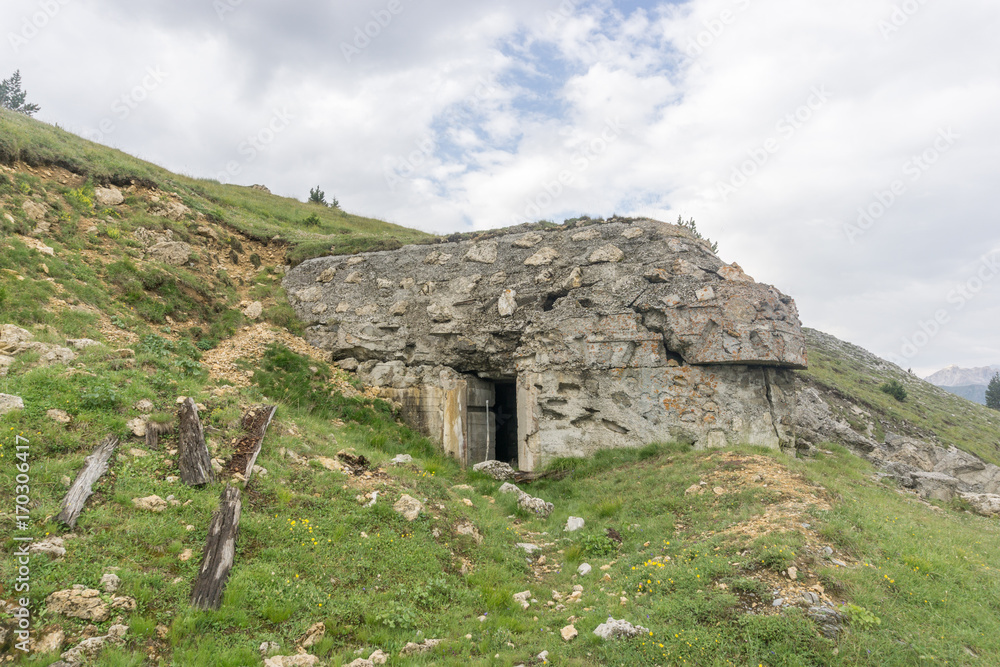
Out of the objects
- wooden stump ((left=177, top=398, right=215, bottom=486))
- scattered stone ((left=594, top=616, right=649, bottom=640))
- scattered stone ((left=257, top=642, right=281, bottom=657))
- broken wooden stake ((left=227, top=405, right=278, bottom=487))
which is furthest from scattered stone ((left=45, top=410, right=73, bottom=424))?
scattered stone ((left=594, top=616, right=649, bottom=640))

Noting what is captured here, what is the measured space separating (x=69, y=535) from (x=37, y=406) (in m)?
2.30

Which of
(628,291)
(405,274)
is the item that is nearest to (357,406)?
(405,274)

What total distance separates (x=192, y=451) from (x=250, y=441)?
97cm

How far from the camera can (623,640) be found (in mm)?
4949

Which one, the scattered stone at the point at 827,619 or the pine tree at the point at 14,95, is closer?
the scattered stone at the point at 827,619

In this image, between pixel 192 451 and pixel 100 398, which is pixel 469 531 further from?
pixel 100 398

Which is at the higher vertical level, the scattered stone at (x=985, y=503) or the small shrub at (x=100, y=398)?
A: the small shrub at (x=100, y=398)

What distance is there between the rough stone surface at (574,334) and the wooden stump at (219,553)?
6678 mm

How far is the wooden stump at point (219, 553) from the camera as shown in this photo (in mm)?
4962

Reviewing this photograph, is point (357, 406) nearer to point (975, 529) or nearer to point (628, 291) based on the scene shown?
point (628, 291)

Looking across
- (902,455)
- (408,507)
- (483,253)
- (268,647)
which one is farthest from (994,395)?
(268,647)

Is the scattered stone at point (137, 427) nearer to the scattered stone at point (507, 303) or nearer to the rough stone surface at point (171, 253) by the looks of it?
the rough stone surface at point (171, 253)

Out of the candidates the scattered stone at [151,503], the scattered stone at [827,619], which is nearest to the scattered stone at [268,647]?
the scattered stone at [151,503]

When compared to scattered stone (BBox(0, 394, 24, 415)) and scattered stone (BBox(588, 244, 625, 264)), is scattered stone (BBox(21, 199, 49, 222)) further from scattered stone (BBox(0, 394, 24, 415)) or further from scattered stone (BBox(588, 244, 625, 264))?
scattered stone (BBox(588, 244, 625, 264))
